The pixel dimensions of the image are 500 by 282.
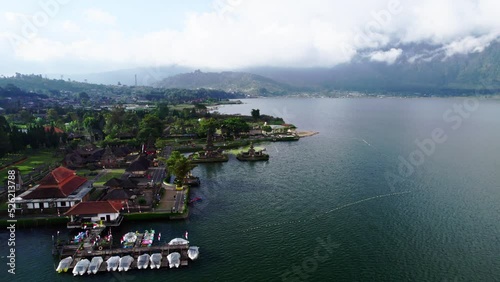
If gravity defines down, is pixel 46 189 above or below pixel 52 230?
above

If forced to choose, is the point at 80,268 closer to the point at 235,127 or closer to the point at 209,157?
the point at 209,157

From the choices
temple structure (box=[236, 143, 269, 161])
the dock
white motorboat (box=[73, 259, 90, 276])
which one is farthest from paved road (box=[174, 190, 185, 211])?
temple structure (box=[236, 143, 269, 161])

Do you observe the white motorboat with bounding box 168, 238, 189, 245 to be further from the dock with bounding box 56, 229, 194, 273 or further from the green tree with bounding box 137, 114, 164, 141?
the green tree with bounding box 137, 114, 164, 141

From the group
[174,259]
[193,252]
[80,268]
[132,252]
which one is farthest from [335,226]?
[80,268]

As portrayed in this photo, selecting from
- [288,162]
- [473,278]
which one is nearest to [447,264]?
[473,278]

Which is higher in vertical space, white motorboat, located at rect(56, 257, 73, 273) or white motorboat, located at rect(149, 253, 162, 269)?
white motorboat, located at rect(149, 253, 162, 269)

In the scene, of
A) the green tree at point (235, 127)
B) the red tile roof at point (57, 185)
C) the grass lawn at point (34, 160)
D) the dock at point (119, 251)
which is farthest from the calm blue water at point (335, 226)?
the green tree at point (235, 127)

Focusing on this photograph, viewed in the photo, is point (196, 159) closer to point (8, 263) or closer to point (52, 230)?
point (52, 230)
